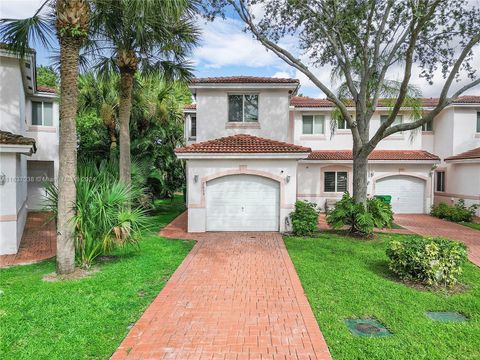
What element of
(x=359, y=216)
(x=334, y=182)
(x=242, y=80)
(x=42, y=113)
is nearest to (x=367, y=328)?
(x=359, y=216)

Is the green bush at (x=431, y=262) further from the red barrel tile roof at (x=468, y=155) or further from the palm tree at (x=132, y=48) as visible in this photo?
the red barrel tile roof at (x=468, y=155)

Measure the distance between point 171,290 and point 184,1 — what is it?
7723mm

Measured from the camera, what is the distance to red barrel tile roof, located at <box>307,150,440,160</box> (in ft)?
70.9

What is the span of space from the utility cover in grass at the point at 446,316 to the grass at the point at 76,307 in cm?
636

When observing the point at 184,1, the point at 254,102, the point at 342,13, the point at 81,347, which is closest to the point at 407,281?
the point at 81,347

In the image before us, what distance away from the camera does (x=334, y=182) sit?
22.6 metres

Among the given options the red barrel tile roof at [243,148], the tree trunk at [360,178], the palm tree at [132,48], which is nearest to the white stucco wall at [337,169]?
the tree trunk at [360,178]

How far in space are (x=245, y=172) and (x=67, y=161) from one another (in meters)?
8.25

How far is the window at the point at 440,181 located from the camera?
79.9ft

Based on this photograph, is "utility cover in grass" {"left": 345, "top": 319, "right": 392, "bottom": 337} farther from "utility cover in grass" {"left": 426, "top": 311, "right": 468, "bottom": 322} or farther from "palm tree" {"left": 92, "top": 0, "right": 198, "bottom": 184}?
"palm tree" {"left": 92, "top": 0, "right": 198, "bottom": 184}

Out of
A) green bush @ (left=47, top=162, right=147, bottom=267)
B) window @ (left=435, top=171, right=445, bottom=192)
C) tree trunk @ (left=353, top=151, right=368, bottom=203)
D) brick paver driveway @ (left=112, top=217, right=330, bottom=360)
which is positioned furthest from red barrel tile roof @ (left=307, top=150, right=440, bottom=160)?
green bush @ (left=47, top=162, right=147, bottom=267)

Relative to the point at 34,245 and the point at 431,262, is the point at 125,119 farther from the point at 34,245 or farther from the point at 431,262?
the point at 431,262

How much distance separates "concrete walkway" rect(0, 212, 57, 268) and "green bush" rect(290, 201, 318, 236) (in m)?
10.0

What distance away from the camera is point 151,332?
607 centimetres
